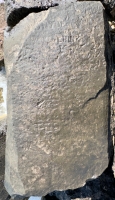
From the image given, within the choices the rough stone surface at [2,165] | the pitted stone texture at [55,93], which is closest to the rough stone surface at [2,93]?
the rough stone surface at [2,165]

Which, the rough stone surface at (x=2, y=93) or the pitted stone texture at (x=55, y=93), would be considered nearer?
the pitted stone texture at (x=55, y=93)

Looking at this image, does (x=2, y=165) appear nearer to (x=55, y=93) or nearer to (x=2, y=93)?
(x=2, y=93)

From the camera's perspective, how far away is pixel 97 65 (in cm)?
93

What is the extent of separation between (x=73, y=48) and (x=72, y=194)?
83 cm

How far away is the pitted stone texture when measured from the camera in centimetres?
89

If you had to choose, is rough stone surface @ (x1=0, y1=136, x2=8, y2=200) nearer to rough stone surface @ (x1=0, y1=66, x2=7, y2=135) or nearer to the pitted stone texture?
rough stone surface @ (x1=0, y1=66, x2=7, y2=135)

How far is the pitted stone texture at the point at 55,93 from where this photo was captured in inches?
35.0

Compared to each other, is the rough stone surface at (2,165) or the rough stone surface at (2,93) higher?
the rough stone surface at (2,93)

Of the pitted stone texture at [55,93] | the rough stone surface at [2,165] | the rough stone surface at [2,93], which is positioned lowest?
the rough stone surface at [2,165]

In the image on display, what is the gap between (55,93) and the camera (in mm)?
893

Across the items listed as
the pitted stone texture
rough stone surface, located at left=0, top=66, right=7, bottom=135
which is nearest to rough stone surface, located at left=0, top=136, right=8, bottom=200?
rough stone surface, located at left=0, top=66, right=7, bottom=135

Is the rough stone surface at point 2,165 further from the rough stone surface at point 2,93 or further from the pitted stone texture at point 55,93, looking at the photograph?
the pitted stone texture at point 55,93

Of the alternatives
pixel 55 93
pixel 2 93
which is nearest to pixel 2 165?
pixel 2 93

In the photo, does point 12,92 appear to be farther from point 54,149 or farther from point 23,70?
point 54,149
